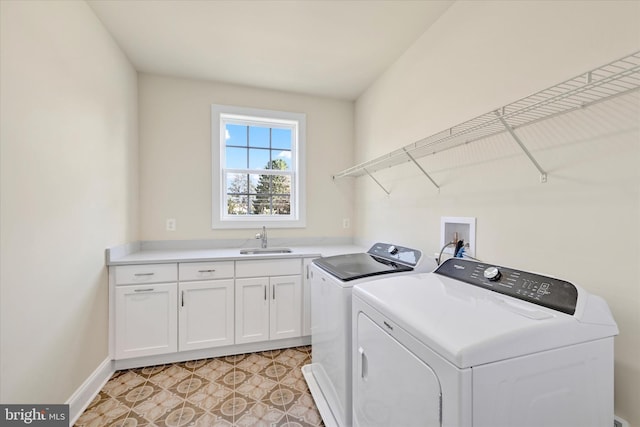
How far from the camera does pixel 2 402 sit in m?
1.16

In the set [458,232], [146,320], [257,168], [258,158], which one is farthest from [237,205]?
[458,232]

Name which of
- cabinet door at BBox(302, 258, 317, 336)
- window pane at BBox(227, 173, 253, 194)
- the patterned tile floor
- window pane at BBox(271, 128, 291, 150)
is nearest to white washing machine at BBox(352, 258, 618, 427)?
the patterned tile floor

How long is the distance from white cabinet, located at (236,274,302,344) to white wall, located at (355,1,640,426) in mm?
1149

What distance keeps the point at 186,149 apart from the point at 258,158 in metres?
0.71

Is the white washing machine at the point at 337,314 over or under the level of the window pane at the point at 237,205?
under

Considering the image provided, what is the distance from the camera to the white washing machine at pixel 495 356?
0.71 metres

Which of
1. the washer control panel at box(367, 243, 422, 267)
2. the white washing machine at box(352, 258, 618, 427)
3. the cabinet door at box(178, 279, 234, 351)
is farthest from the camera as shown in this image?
the cabinet door at box(178, 279, 234, 351)

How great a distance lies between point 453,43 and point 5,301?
264 cm

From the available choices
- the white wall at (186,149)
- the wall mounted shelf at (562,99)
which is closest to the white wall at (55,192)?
the white wall at (186,149)

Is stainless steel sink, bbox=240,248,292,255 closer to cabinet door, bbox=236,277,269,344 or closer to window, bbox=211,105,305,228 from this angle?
window, bbox=211,105,305,228

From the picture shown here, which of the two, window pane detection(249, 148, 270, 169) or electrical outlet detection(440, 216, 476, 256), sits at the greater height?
window pane detection(249, 148, 270, 169)

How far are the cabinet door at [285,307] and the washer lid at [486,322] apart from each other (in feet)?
4.73

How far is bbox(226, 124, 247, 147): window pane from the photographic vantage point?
9.66ft

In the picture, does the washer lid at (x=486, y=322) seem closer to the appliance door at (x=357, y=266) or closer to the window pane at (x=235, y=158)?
the appliance door at (x=357, y=266)
